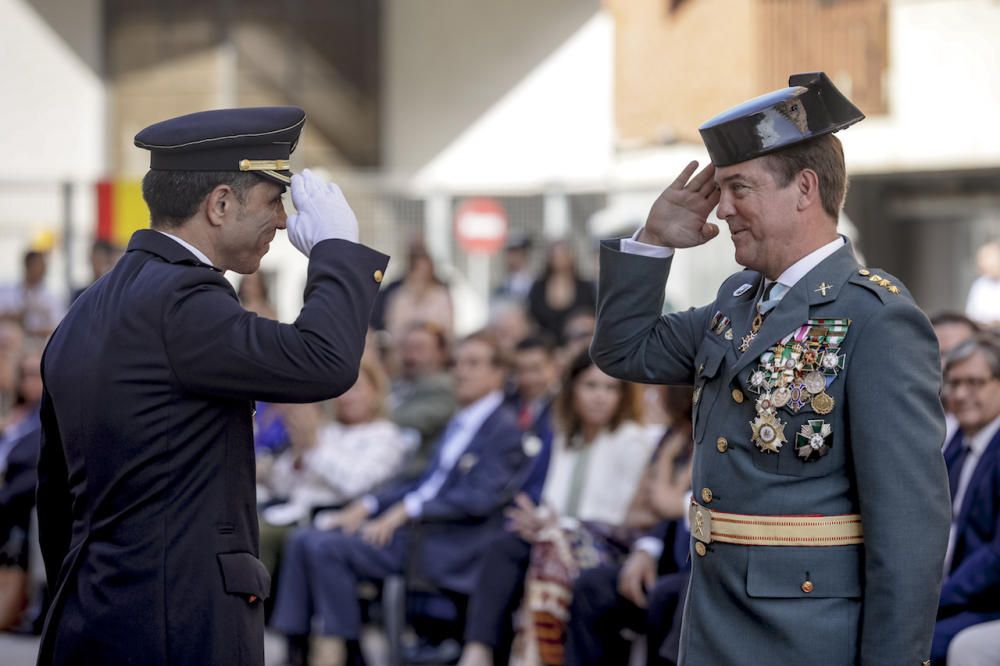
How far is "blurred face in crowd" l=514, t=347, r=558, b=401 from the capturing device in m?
7.43

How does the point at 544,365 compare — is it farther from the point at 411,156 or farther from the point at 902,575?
the point at 411,156

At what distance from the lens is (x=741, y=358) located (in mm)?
3002

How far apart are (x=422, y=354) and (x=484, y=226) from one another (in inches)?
169

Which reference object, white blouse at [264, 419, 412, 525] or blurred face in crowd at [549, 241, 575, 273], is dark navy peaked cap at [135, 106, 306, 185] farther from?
blurred face in crowd at [549, 241, 575, 273]

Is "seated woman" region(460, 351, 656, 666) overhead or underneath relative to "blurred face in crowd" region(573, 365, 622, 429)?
underneath

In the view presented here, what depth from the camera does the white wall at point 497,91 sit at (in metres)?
18.1

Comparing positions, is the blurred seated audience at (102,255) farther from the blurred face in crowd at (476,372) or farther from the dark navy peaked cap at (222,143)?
the dark navy peaked cap at (222,143)

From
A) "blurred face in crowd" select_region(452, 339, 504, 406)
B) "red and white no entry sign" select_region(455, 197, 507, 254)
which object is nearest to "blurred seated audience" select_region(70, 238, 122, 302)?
"red and white no entry sign" select_region(455, 197, 507, 254)

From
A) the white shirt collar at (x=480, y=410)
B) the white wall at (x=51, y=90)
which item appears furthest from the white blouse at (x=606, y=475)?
the white wall at (x=51, y=90)

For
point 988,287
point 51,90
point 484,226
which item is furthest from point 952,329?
point 51,90

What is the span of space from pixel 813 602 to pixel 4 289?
35.7 ft

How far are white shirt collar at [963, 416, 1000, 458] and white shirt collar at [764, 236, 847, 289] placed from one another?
213 cm

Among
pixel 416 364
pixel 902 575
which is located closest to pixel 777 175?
pixel 902 575

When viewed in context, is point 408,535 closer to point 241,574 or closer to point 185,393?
point 241,574
